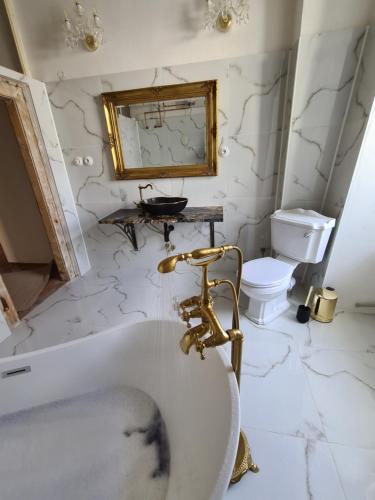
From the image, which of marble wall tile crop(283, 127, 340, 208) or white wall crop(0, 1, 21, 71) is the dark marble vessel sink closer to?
marble wall tile crop(283, 127, 340, 208)

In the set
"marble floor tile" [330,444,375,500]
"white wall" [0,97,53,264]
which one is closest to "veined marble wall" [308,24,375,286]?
"marble floor tile" [330,444,375,500]

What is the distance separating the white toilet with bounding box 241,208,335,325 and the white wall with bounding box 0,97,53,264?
2.32 meters

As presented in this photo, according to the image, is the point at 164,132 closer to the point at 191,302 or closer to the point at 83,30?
the point at 83,30

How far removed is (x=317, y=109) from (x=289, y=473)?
2.09m

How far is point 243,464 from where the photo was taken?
0.98 meters

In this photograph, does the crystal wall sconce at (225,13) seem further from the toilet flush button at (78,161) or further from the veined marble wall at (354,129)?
the toilet flush button at (78,161)

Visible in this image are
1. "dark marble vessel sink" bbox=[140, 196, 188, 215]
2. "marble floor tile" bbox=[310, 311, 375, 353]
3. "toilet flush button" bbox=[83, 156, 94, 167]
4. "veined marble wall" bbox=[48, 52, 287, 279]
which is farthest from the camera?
"toilet flush button" bbox=[83, 156, 94, 167]

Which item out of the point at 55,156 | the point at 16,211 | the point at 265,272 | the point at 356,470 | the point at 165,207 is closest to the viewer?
the point at 356,470

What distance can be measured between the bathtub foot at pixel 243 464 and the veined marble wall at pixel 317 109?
1.64 meters

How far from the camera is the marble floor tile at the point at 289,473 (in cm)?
92

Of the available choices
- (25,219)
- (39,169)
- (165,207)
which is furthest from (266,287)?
(25,219)

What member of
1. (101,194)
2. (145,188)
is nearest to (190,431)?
(145,188)

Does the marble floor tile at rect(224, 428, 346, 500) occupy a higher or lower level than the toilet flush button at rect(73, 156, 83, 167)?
lower

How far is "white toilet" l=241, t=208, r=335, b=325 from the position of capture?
164 centimetres
